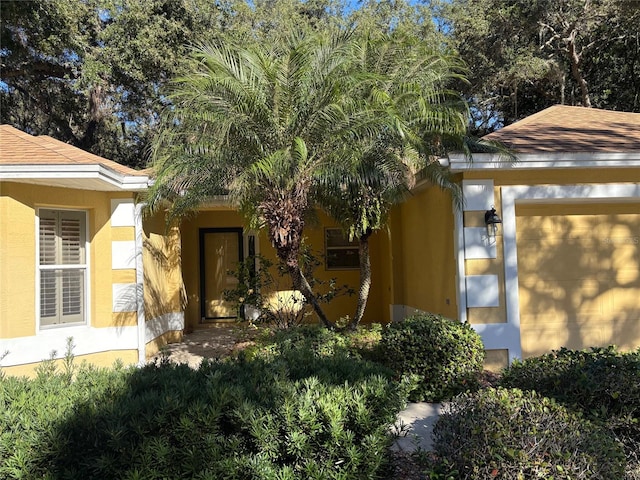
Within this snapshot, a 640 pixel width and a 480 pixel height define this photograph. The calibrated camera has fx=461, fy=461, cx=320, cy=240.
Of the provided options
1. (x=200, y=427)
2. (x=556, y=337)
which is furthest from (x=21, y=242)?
(x=556, y=337)

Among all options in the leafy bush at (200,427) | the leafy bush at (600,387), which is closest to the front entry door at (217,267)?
the leafy bush at (200,427)

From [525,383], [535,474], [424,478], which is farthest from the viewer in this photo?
[525,383]

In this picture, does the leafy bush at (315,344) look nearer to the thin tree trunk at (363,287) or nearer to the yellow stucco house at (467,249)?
the thin tree trunk at (363,287)

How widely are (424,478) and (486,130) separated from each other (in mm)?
20840

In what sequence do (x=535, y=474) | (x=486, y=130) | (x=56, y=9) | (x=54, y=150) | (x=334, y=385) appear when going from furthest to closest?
(x=486, y=130) < (x=56, y=9) < (x=54, y=150) < (x=334, y=385) < (x=535, y=474)

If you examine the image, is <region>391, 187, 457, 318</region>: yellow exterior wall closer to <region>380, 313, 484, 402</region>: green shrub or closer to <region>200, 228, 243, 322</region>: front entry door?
<region>380, 313, 484, 402</region>: green shrub

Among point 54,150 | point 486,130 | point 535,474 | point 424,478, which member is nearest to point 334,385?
point 424,478

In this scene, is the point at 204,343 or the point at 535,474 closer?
the point at 535,474

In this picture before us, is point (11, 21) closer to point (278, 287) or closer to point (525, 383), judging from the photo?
point (278, 287)

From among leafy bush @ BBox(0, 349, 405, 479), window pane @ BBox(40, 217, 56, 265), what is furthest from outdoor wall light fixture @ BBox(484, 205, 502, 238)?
window pane @ BBox(40, 217, 56, 265)

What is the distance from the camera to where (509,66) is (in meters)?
17.3

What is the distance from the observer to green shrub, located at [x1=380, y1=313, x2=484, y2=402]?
585 cm

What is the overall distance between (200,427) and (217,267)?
9662 millimetres

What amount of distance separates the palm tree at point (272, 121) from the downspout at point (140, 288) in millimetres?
1146
